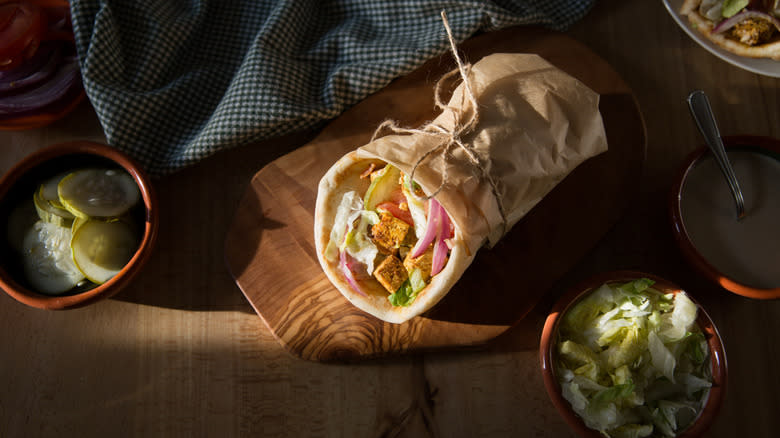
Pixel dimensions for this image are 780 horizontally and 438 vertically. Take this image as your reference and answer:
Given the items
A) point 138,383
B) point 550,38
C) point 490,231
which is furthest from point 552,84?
point 138,383

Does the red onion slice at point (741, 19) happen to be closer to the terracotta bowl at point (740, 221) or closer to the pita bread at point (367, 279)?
the terracotta bowl at point (740, 221)

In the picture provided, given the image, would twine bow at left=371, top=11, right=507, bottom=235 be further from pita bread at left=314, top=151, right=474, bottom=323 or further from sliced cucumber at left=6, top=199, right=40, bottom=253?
sliced cucumber at left=6, top=199, right=40, bottom=253

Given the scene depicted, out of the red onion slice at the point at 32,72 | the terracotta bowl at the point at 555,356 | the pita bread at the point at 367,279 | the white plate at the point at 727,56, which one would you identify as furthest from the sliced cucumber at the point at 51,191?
the white plate at the point at 727,56

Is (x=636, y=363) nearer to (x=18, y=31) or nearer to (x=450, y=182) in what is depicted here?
(x=450, y=182)

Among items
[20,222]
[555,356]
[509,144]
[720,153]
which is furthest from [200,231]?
[720,153]

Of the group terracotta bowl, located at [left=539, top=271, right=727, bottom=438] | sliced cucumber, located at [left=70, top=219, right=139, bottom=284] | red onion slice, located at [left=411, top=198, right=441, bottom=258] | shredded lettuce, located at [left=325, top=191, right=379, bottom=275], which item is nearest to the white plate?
terracotta bowl, located at [left=539, top=271, right=727, bottom=438]

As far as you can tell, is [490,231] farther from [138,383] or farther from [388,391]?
[138,383]
